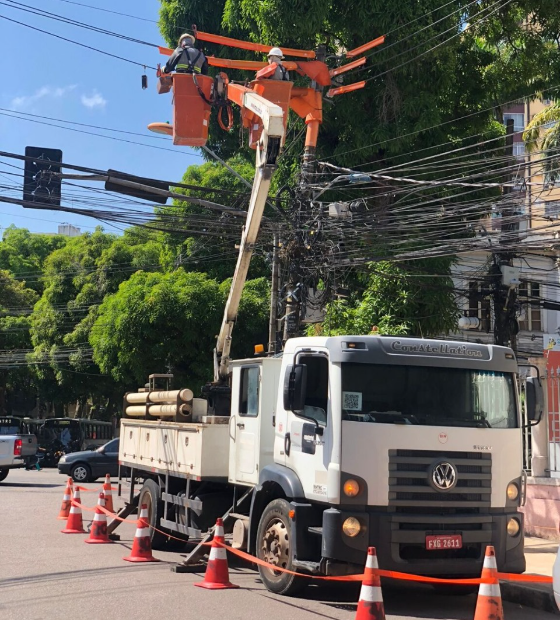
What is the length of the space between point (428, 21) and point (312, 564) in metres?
15.1

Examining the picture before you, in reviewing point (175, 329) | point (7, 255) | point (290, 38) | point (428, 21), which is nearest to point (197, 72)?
point (290, 38)

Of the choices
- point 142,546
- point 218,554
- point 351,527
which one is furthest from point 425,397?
point 142,546

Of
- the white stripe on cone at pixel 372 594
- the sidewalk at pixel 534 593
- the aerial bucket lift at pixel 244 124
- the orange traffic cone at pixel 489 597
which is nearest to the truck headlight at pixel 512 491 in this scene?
the sidewalk at pixel 534 593

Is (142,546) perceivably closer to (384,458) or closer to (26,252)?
(384,458)

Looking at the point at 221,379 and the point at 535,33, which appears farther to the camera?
the point at 535,33

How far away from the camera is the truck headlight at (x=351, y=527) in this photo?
26.1ft

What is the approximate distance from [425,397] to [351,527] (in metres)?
1.57

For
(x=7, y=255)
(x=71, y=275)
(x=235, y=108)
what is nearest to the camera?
(x=235, y=108)

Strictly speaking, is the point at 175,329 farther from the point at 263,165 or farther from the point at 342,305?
the point at 263,165

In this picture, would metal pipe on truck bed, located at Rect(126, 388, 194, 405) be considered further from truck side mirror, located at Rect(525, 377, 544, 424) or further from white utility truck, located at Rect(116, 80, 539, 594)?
truck side mirror, located at Rect(525, 377, 544, 424)

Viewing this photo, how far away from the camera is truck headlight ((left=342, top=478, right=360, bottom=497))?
8039 millimetres

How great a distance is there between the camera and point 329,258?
17.5m

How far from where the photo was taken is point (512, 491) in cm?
870

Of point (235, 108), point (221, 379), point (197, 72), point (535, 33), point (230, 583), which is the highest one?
point (535, 33)
